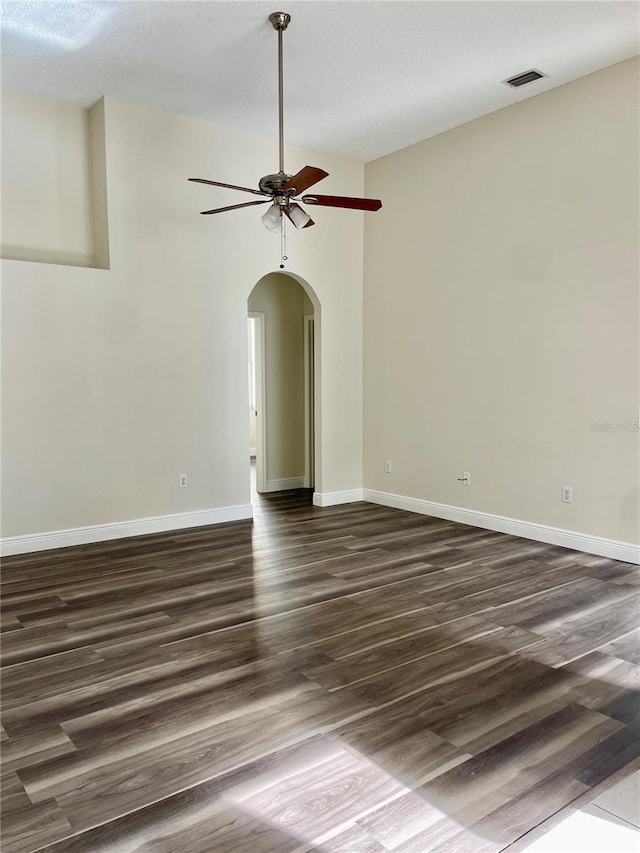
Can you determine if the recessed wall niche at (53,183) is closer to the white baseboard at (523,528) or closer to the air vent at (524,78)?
the air vent at (524,78)

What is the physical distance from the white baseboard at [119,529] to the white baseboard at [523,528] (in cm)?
154

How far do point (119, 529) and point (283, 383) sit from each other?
2.94 metres

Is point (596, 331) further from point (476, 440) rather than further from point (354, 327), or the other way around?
point (354, 327)

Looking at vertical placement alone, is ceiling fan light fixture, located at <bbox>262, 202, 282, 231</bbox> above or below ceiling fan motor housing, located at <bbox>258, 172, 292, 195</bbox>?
below

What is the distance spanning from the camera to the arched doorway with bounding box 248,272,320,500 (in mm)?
7348

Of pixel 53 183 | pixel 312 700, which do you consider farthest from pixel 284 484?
pixel 312 700

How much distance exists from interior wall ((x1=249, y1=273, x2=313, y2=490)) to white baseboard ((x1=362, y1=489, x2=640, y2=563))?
1440 millimetres

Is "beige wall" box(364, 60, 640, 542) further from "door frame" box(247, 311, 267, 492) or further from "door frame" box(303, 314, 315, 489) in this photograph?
"door frame" box(247, 311, 267, 492)

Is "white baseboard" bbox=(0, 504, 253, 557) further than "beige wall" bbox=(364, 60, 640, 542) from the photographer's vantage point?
Yes

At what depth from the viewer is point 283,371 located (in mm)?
7496

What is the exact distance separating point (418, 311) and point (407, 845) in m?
4.82

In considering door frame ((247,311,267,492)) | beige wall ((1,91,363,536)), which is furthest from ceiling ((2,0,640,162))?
door frame ((247,311,267,492))

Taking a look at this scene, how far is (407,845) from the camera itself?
1.79 meters

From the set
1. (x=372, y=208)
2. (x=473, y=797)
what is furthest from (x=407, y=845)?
(x=372, y=208)
